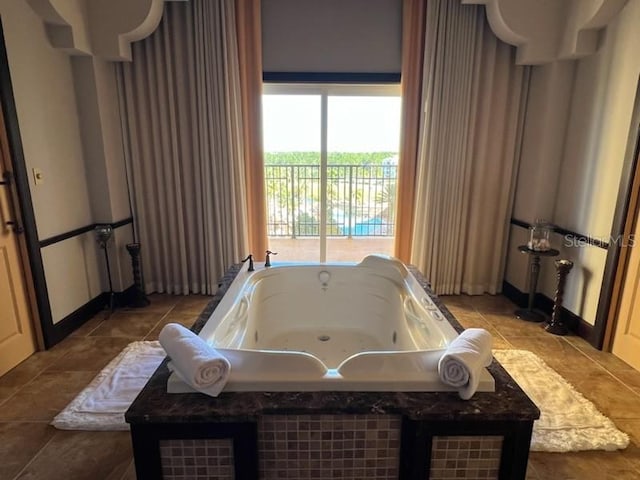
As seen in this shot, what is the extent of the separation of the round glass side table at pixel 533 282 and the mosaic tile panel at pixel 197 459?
2.76 m

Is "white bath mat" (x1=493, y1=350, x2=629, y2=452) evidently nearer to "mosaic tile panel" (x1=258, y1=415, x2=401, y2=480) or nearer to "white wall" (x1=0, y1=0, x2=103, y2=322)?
"mosaic tile panel" (x1=258, y1=415, x2=401, y2=480)

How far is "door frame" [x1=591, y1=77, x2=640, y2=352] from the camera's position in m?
2.41

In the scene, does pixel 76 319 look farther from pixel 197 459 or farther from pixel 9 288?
pixel 197 459

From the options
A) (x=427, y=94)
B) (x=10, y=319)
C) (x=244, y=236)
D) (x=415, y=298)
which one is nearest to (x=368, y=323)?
(x=415, y=298)

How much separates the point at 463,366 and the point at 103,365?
7.52 ft

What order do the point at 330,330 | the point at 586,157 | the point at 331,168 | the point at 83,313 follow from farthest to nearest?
the point at 331,168, the point at 83,313, the point at 586,157, the point at 330,330

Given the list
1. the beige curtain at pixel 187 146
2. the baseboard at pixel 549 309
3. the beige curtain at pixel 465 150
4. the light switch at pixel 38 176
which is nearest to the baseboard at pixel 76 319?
the beige curtain at pixel 187 146

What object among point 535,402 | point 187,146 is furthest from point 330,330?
point 187,146

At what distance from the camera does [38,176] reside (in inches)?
103

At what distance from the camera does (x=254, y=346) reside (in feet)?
7.68

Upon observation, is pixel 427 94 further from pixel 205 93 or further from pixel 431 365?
pixel 431 365

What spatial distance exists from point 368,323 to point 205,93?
2.40 metres

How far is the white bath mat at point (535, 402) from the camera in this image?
1822mm

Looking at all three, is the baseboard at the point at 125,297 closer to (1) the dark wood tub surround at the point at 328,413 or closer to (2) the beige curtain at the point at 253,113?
(2) the beige curtain at the point at 253,113
